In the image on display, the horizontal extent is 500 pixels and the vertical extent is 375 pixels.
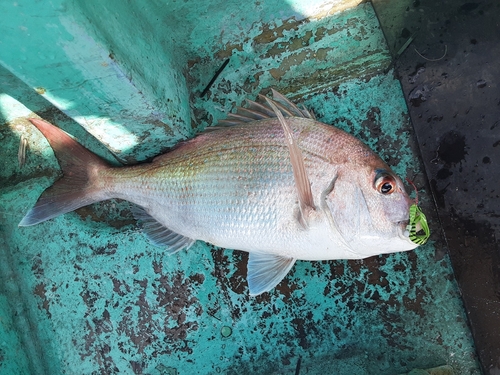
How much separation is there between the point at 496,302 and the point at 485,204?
0.60m

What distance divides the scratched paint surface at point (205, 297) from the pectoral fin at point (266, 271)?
39 cm

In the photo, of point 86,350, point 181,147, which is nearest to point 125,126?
point 181,147

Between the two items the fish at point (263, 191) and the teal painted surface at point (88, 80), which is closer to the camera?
the teal painted surface at point (88, 80)

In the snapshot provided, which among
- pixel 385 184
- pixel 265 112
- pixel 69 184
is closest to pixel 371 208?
pixel 385 184

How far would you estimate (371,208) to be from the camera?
5.75 feet

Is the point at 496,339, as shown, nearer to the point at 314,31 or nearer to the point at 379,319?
the point at 379,319

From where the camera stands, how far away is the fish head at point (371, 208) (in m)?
1.74

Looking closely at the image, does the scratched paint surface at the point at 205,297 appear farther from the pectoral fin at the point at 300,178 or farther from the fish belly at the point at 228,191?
the pectoral fin at the point at 300,178

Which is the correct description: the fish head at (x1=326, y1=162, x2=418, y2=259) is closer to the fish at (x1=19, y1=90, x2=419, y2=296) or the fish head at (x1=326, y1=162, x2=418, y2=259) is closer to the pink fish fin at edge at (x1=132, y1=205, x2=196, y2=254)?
the fish at (x1=19, y1=90, x2=419, y2=296)

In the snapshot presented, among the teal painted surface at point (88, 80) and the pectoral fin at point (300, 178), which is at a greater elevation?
the teal painted surface at point (88, 80)

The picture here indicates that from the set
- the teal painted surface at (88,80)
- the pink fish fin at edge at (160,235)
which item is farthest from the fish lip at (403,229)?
the teal painted surface at (88,80)

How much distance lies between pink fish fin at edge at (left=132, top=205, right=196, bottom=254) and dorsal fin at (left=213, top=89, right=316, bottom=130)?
0.75 m

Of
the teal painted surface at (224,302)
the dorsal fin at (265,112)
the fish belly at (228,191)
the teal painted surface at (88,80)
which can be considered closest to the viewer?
the teal painted surface at (88,80)

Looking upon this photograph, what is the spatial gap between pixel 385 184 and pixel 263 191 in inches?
24.3
